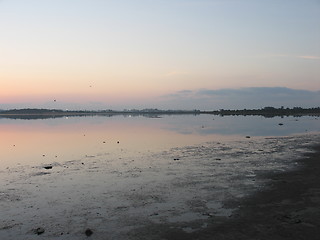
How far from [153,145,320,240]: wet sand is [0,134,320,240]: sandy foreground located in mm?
36

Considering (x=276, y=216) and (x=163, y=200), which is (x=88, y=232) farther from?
(x=276, y=216)

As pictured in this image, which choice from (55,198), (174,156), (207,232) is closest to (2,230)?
(55,198)

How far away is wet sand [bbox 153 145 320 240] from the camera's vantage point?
10.6 metres

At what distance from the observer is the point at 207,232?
10.9m

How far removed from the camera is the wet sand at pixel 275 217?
34.7ft

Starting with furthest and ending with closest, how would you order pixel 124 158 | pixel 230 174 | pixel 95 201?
pixel 124 158 < pixel 230 174 < pixel 95 201

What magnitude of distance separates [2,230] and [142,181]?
905 cm

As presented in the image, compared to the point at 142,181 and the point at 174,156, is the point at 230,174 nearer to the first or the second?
the point at 142,181

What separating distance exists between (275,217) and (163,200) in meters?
5.40

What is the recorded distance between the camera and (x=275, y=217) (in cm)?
1217

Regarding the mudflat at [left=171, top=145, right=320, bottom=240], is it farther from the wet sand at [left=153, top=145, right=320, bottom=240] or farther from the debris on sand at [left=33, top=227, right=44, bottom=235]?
the debris on sand at [left=33, top=227, right=44, bottom=235]

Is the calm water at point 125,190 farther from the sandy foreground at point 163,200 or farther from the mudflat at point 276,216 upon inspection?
the mudflat at point 276,216

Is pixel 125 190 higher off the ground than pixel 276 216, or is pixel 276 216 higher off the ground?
pixel 276 216

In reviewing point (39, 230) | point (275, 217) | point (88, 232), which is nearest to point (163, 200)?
point (88, 232)
